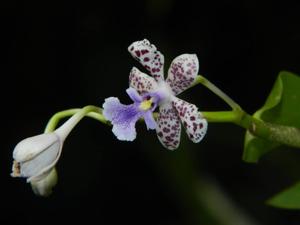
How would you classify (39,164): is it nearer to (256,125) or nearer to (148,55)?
(148,55)

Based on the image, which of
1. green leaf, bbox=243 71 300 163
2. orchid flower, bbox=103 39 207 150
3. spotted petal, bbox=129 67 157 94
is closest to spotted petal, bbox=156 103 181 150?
orchid flower, bbox=103 39 207 150

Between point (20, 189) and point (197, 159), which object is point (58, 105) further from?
point (197, 159)

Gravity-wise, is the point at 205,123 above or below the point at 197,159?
above

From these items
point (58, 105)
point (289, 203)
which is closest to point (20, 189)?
point (58, 105)

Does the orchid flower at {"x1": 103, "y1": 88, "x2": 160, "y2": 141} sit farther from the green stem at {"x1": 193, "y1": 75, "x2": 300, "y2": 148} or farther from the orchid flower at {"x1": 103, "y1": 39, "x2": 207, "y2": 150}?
the green stem at {"x1": 193, "y1": 75, "x2": 300, "y2": 148}

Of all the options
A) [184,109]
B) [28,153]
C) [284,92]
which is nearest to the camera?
[28,153]

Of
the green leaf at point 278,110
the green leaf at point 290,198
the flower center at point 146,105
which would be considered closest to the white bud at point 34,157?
the flower center at point 146,105
